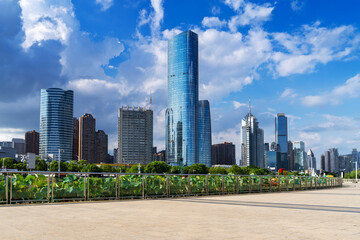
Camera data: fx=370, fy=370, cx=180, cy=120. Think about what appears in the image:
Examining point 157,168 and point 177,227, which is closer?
point 177,227

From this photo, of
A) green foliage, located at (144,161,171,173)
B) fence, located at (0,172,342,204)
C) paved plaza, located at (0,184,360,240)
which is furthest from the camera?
green foliage, located at (144,161,171,173)

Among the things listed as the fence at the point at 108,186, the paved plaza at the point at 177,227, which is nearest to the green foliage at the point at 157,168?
the fence at the point at 108,186

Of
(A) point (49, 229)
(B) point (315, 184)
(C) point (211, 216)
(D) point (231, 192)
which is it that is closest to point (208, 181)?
(D) point (231, 192)

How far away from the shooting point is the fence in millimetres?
14219

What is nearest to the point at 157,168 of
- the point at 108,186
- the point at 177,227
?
the point at 108,186

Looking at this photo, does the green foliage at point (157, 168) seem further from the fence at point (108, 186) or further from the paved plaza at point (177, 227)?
the paved plaza at point (177, 227)

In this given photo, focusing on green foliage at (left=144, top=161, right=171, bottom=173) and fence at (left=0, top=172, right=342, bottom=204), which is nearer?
fence at (left=0, top=172, right=342, bottom=204)

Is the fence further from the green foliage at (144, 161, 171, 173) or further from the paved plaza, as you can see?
the green foliage at (144, 161, 171, 173)

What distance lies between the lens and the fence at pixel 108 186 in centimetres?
1422

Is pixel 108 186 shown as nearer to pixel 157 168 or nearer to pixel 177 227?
pixel 177 227

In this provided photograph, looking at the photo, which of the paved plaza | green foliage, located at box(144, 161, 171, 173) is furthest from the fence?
green foliage, located at box(144, 161, 171, 173)

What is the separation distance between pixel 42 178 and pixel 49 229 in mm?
7641

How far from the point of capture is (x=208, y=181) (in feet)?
67.3

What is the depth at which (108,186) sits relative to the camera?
16.5m
